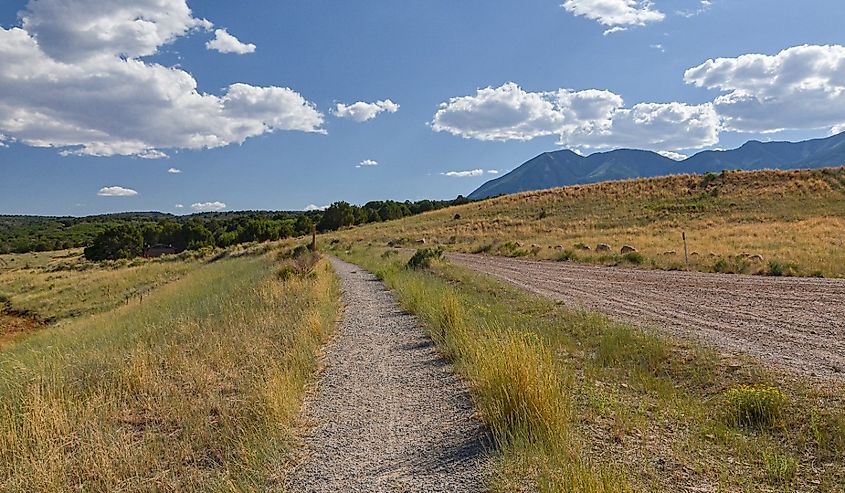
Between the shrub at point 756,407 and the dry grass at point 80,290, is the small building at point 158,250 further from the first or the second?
the shrub at point 756,407

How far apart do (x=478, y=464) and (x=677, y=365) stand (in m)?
4.21

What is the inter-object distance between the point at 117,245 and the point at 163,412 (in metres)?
89.4

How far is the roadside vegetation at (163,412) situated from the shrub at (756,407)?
4.56 meters

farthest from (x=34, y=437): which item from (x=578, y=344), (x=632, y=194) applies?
(x=632, y=194)

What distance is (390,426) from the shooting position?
229 inches

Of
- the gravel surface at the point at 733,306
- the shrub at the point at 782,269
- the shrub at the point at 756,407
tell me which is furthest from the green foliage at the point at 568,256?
the shrub at the point at 756,407

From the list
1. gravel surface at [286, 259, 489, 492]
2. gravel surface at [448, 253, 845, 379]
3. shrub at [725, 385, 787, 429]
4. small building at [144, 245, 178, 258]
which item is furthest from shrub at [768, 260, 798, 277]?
small building at [144, 245, 178, 258]

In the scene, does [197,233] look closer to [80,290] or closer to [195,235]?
[195,235]

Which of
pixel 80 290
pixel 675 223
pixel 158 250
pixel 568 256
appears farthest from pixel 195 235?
pixel 568 256

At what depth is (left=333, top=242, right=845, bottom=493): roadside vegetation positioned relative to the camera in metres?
4.22

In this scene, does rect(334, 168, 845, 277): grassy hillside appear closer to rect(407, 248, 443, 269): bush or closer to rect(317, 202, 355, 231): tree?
rect(407, 248, 443, 269): bush

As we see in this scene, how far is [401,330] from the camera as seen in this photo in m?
11.6

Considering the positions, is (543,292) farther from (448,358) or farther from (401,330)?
(448,358)

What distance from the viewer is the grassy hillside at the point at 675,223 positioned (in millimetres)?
24641
